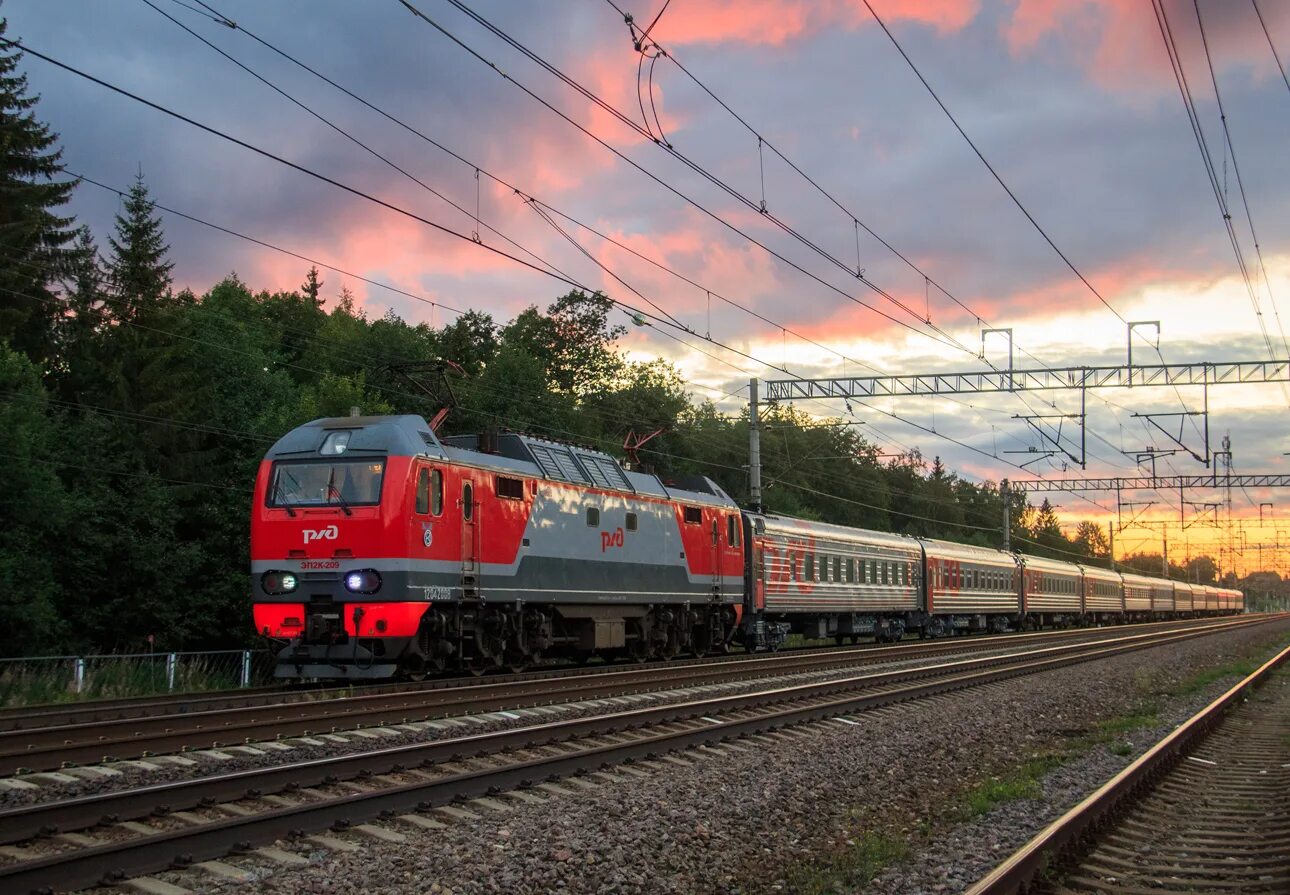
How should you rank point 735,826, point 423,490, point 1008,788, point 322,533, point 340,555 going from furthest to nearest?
point 423,490 → point 322,533 → point 340,555 → point 1008,788 → point 735,826

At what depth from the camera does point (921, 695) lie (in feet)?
64.5

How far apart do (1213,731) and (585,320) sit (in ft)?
203

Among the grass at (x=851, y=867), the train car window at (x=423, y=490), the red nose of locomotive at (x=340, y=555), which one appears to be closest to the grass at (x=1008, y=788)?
the grass at (x=851, y=867)

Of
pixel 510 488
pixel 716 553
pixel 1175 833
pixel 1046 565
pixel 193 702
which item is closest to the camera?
pixel 1175 833

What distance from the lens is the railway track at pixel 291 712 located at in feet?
36.1

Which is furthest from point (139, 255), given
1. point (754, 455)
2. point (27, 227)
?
point (754, 455)

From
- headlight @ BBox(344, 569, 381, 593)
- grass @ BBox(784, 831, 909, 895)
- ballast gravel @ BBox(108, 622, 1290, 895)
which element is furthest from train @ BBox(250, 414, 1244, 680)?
grass @ BBox(784, 831, 909, 895)

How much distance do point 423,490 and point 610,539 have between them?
5830 mm

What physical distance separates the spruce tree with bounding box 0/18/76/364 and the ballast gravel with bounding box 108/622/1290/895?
44.5m

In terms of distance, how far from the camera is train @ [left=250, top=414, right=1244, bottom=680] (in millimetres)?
17625

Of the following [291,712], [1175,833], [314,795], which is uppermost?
[291,712]

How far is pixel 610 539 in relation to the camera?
2305cm

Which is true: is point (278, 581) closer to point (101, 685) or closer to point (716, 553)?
point (101, 685)

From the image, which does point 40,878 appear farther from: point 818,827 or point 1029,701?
point 1029,701
